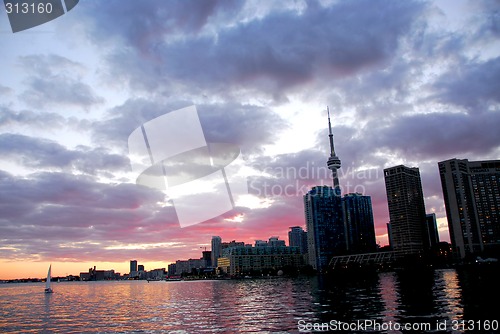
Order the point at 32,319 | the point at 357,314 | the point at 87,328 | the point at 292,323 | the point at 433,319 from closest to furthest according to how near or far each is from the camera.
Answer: the point at 433,319
the point at 292,323
the point at 357,314
the point at 87,328
the point at 32,319

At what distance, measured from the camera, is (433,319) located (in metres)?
33.7

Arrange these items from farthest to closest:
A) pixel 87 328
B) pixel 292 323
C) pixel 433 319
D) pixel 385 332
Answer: pixel 87 328, pixel 292 323, pixel 433 319, pixel 385 332

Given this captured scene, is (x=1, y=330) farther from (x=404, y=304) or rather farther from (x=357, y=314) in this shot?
(x=404, y=304)

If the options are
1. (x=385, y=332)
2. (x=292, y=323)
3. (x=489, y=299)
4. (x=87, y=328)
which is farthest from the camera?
(x=489, y=299)

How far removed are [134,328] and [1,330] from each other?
16.5 meters

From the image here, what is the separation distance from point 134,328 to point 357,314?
895 inches

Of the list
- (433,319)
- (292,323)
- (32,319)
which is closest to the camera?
(433,319)

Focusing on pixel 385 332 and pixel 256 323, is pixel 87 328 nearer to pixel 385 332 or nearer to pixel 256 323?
pixel 256 323

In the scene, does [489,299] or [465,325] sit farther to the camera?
[489,299]

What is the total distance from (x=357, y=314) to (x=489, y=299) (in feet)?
60.7

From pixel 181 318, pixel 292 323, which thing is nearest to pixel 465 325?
pixel 292 323

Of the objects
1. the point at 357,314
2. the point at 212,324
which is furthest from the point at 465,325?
the point at 212,324

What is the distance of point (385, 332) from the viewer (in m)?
28.8

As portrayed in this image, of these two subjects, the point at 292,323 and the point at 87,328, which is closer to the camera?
the point at 292,323
